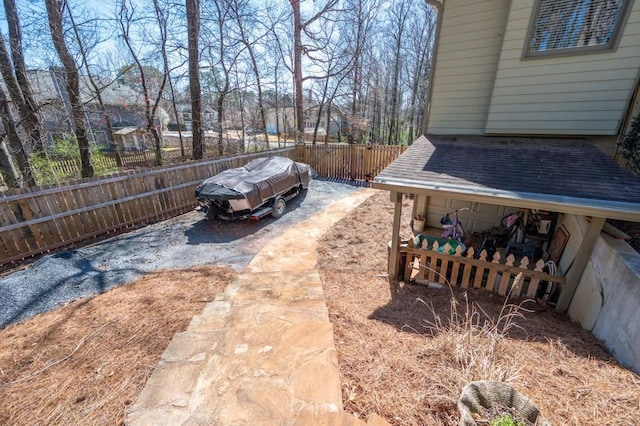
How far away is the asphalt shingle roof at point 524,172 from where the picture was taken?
294cm

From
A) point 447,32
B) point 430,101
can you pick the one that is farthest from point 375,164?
point 447,32

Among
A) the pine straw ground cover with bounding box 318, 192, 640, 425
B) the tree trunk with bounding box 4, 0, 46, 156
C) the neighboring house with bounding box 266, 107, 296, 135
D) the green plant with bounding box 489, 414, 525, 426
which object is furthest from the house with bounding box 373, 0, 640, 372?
the neighboring house with bounding box 266, 107, 296, 135

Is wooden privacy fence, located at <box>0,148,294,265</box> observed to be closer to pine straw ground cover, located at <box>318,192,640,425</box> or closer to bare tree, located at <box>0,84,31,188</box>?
bare tree, located at <box>0,84,31,188</box>

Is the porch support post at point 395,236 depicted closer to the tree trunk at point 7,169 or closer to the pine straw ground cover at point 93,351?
the pine straw ground cover at point 93,351

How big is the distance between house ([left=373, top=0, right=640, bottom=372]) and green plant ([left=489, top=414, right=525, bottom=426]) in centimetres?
165

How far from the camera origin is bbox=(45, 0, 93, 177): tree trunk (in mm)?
7336

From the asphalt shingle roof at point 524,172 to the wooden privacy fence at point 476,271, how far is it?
973 millimetres

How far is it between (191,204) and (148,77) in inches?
283

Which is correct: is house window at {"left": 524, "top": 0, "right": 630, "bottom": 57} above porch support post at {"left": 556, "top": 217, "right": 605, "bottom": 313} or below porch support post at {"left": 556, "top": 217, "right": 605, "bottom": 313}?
above

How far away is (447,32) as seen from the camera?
5.36 metres

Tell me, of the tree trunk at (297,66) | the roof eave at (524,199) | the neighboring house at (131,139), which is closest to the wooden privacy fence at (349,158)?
the tree trunk at (297,66)

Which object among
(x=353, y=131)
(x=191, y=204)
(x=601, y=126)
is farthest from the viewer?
(x=353, y=131)

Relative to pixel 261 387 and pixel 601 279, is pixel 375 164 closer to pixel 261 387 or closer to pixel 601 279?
pixel 601 279

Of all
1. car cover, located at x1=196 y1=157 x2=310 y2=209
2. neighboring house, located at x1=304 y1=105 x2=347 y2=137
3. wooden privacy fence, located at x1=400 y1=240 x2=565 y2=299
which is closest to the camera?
wooden privacy fence, located at x1=400 y1=240 x2=565 y2=299
